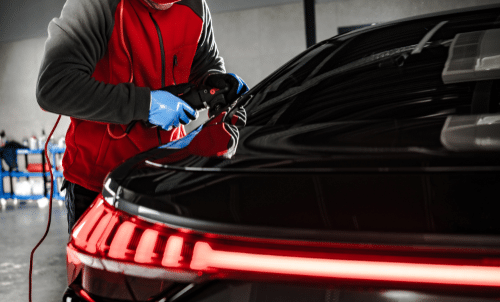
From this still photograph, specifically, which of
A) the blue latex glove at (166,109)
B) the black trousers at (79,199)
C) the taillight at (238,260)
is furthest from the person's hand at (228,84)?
the taillight at (238,260)

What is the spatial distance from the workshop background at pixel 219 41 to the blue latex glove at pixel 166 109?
2.69m

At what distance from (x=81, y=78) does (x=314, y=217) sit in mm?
873

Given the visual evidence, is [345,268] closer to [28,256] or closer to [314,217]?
[314,217]

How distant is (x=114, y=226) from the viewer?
0.55m

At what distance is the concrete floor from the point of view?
2.61 metres

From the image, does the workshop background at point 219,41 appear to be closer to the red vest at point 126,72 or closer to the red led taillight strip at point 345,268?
the red vest at point 126,72

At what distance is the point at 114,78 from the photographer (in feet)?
4.16

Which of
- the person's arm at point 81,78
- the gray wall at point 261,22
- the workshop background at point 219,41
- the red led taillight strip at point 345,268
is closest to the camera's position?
the red led taillight strip at point 345,268

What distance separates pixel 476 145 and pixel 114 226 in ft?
1.58

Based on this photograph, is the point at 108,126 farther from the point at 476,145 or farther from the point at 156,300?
the point at 476,145

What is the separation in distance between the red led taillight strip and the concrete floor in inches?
93.7

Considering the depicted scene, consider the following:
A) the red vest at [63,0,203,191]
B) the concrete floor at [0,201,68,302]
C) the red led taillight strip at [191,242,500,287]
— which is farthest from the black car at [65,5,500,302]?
the concrete floor at [0,201,68,302]

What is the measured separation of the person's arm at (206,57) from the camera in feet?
4.85

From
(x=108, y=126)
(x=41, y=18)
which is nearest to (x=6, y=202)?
(x=41, y=18)
